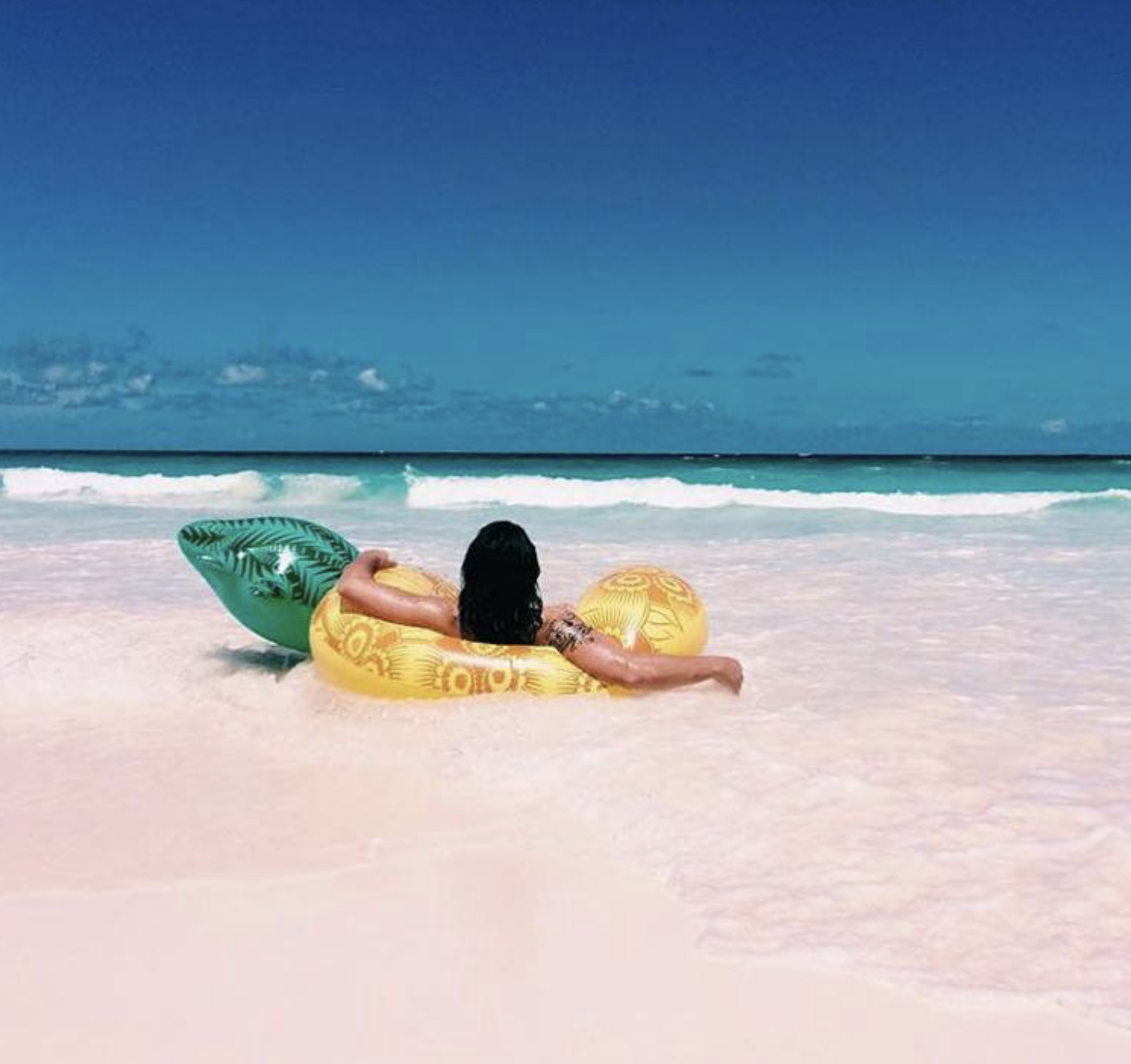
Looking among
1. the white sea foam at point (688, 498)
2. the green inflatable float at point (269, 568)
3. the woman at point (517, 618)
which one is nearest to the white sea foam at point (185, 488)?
the white sea foam at point (688, 498)

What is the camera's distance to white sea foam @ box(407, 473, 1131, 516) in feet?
74.5

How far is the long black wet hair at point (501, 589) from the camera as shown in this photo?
4793mm

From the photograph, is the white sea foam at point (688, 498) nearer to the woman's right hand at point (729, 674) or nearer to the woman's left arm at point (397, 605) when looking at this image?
the woman's right hand at point (729, 674)

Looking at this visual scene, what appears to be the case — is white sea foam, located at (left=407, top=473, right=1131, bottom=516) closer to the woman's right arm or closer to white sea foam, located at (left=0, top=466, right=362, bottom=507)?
white sea foam, located at (left=0, top=466, right=362, bottom=507)

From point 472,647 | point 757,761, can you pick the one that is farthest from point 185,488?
point 757,761

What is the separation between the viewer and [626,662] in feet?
15.7

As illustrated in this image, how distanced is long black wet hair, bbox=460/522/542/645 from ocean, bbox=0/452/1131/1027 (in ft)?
1.18

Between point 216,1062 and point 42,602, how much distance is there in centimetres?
632

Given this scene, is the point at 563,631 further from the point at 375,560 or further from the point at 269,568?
the point at 269,568

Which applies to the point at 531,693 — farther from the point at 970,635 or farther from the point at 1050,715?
the point at 970,635

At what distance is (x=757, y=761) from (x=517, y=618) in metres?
1.30

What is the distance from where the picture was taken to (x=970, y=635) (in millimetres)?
6688

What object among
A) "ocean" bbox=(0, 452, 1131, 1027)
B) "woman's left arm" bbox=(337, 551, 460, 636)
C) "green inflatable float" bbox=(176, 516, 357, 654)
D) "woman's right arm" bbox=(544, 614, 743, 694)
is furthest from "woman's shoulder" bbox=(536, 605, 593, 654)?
"green inflatable float" bbox=(176, 516, 357, 654)

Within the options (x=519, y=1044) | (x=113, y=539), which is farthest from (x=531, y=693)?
(x=113, y=539)
